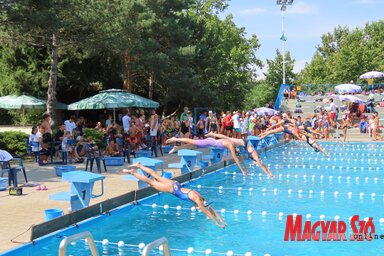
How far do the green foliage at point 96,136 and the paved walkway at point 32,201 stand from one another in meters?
3.74

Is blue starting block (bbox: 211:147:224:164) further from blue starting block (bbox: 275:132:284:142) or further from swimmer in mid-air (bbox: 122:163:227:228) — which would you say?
blue starting block (bbox: 275:132:284:142)

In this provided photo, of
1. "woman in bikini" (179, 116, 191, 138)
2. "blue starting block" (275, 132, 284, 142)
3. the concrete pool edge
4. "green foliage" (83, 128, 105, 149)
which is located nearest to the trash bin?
the concrete pool edge

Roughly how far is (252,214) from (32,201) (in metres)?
4.14

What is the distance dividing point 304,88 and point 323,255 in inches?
1496

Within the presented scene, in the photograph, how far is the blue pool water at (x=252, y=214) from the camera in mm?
7102

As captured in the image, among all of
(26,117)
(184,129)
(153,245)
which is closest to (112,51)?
(184,129)

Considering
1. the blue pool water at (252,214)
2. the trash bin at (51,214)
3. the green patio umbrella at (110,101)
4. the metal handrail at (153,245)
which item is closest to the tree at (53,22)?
the green patio umbrella at (110,101)

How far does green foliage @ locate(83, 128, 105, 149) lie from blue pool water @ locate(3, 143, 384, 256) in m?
5.16

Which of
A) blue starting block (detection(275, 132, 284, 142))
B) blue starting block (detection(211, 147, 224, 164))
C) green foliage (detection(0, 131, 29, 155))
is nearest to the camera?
blue starting block (detection(211, 147, 224, 164))

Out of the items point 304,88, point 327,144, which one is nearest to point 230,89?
point 304,88

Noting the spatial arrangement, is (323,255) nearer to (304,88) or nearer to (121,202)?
(121,202)

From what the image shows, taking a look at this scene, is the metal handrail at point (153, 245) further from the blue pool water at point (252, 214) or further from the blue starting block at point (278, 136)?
the blue starting block at point (278, 136)

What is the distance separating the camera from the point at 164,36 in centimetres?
2808

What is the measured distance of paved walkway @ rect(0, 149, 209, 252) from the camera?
22.6ft
